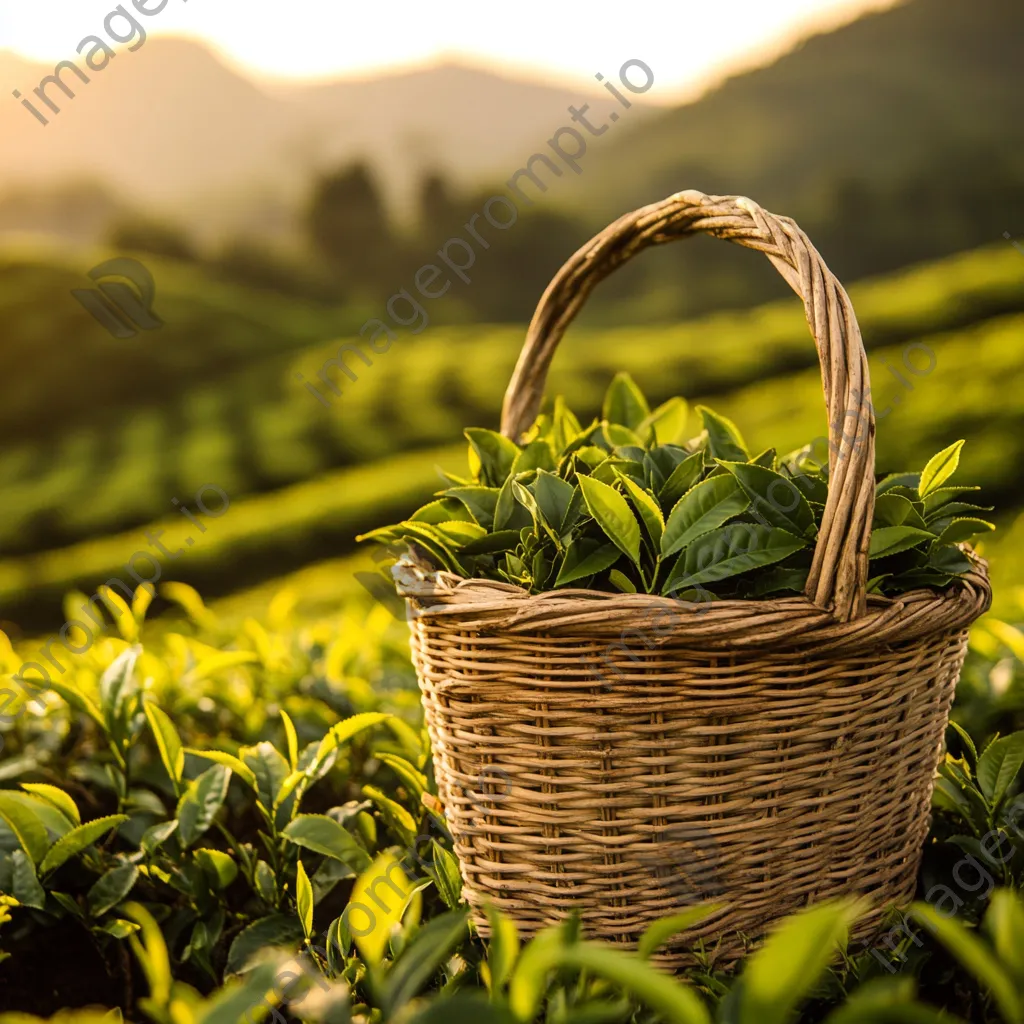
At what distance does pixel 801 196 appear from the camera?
28.5 ft

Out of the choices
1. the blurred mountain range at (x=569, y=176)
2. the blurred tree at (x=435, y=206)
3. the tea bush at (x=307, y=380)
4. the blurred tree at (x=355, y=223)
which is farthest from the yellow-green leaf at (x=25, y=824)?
the blurred tree at (x=355, y=223)

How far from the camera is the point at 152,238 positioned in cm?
1011

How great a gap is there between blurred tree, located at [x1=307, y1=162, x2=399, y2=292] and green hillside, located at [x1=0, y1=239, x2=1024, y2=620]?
2.02 metres

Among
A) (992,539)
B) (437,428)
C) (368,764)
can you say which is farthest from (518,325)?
(368,764)

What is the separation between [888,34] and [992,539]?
779 centimetres

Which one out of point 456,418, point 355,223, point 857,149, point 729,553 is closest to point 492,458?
point 729,553

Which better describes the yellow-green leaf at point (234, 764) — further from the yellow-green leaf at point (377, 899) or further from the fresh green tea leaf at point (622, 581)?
the fresh green tea leaf at point (622, 581)

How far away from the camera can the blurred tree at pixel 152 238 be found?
33.0 ft

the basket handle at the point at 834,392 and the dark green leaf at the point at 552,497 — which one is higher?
the basket handle at the point at 834,392

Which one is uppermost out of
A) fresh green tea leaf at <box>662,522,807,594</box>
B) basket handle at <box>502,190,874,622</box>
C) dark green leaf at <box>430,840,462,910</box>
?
basket handle at <box>502,190,874,622</box>

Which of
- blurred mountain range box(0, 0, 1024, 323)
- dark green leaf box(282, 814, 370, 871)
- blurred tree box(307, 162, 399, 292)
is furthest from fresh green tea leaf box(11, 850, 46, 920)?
blurred tree box(307, 162, 399, 292)

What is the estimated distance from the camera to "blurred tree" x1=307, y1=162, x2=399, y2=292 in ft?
32.7

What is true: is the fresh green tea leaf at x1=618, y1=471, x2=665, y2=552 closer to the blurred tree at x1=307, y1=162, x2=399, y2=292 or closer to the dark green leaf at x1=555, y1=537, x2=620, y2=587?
the dark green leaf at x1=555, y1=537, x2=620, y2=587

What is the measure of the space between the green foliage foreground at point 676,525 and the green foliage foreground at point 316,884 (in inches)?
10.1
